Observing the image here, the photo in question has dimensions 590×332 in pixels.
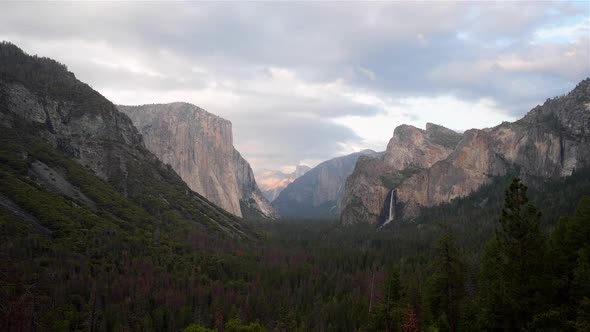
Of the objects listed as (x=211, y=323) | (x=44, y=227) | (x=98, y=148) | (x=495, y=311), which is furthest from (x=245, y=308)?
(x=98, y=148)

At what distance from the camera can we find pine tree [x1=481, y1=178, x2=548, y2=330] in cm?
3597

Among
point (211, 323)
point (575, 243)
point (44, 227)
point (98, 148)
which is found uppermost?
point (98, 148)

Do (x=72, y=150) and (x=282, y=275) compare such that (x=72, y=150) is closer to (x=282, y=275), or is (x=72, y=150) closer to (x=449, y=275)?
(x=282, y=275)

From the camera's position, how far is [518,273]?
120 feet

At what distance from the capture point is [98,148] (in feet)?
636

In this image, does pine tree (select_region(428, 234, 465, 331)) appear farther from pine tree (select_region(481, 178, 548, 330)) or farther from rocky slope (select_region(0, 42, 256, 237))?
rocky slope (select_region(0, 42, 256, 237))

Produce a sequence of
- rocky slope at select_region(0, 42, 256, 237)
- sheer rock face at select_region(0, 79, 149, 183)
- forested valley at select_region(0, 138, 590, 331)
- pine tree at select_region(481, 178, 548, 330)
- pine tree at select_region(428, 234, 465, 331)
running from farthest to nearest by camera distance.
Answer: sheer rock face at select_region(0, 79, 149, 183), rocky slope at select_region(0, 42, 256, 237), pine tree at select_region(428, 234, 465, 331), forested valley at select_region(0, 138, 590, 331), pine tree at select_region(481, 178, 548, 330)

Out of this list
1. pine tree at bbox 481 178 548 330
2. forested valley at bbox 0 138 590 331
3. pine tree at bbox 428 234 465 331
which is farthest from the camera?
pine tree at bbox 428 234 465 331

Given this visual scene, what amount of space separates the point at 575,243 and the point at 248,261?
112 m

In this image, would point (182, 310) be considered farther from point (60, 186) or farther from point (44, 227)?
point (60, 186)

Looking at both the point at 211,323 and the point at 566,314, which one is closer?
the point at 566,314

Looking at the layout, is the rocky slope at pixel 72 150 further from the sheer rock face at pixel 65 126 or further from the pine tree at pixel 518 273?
the pine tree at pixel 518 273

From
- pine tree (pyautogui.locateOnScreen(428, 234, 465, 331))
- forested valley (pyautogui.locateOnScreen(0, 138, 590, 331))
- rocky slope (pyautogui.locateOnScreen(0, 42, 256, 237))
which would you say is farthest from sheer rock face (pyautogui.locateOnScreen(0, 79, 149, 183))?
pine tree (pyautogui.locateOnScreen(428, 234, 465, 331))

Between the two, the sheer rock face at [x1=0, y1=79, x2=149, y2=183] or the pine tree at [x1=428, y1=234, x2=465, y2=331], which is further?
the sheer rock face at [x1=0, y1=79, x2=149, y2=183]
